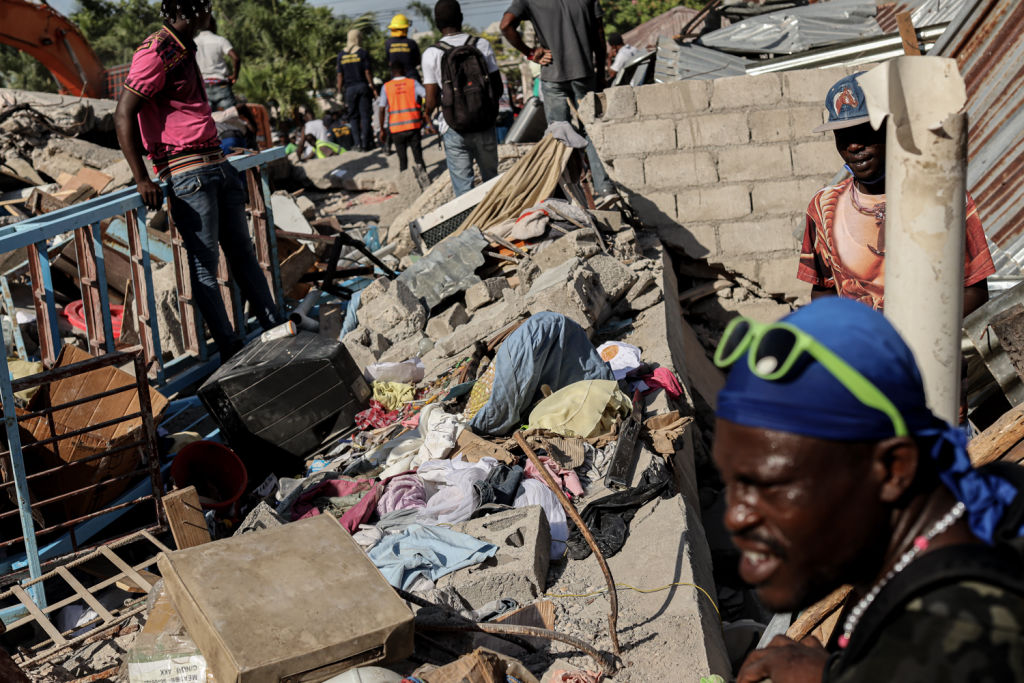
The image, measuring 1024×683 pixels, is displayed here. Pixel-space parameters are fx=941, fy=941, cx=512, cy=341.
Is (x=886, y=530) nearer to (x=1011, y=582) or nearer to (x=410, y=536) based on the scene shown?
(x=1011, y=582)

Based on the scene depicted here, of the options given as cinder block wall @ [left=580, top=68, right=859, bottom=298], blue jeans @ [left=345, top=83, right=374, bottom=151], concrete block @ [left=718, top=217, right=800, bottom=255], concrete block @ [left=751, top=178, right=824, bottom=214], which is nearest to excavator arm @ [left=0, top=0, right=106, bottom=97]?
blue jeans @ [left=345, top=83, right=374, bottom=151]

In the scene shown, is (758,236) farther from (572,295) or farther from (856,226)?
(856,226)

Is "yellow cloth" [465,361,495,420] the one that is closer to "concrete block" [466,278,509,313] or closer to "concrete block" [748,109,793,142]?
"concrete block" [466,278,509,313]

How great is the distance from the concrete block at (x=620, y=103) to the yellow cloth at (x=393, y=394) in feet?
11.1

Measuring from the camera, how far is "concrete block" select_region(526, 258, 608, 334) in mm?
5816

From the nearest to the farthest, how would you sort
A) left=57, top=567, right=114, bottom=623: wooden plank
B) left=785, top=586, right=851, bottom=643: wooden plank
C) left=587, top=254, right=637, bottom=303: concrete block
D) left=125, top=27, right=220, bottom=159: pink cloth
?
left=785, top=586, right=851, bottom=643: wooden plank → left=57, top=567, right=114, bottom=623: wooden plank → left=125, top=27, right=220, bottom=159: pink cloth → left=587, top=254, right=637, bottom=303: concrete block

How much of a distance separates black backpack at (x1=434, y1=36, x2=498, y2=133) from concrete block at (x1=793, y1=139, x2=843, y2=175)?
2.69 metres

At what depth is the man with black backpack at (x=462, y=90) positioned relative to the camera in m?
8.28

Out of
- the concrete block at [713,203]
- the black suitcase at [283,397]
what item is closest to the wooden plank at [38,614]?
the black suitcase at [283,397]

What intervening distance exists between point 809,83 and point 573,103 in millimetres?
2043

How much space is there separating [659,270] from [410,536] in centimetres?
377

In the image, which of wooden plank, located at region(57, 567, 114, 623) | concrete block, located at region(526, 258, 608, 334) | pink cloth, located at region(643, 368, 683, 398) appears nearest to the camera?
wooden plank, located at region(57, 567, 114, 623)

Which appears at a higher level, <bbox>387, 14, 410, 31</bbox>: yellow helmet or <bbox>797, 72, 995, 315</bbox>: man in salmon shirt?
<bbox>387, 14, 410, 31</bbox>: yellow helmet

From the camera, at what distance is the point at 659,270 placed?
7203 mm
